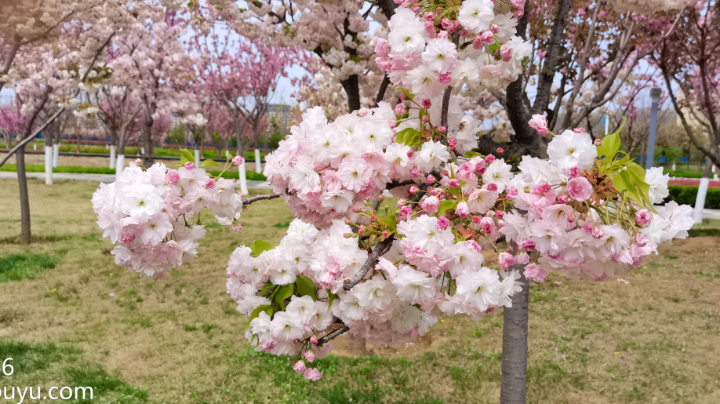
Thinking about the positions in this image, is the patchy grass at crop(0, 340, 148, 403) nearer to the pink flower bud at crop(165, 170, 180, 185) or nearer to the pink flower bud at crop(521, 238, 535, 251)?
the pink flower bud at crop(165, 170, 180, 185)

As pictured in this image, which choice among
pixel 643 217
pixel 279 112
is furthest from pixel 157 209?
pixel 279 112

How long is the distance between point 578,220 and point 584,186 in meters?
0.11

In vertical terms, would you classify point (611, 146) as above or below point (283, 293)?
above

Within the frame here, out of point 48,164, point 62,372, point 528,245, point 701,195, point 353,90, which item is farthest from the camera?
point 48,164

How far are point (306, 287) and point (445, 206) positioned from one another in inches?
25.8

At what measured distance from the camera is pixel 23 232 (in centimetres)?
859

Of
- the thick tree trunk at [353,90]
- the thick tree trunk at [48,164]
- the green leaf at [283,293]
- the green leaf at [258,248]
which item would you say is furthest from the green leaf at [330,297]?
the thick tree trunk at [48,164]

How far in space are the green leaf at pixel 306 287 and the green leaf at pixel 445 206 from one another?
0.62 meters

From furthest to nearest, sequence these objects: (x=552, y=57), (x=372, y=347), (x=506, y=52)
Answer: (x=372, y=347)
(x=552, y=57)
(x=506, y=52)

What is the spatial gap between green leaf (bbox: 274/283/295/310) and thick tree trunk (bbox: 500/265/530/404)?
1.87 meters

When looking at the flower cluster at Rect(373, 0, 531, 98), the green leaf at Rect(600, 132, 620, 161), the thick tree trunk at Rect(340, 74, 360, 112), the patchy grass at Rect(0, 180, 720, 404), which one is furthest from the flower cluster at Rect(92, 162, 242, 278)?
the thick tree trunk at Rect(340, 74, 360, 112)

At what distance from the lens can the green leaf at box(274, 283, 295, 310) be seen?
1.76 meters

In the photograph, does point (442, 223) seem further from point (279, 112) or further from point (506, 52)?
point (279, 112)

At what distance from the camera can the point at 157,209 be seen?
4.83 ft
